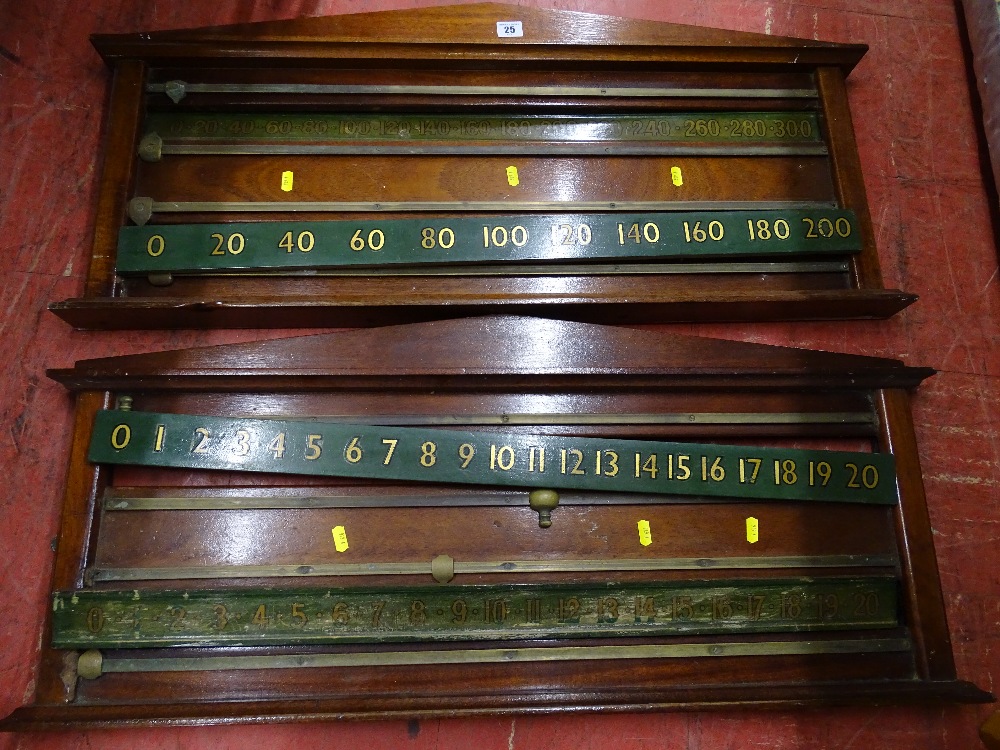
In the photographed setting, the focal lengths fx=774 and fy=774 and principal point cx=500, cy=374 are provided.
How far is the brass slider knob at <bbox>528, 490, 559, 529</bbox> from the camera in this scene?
212 centimetres

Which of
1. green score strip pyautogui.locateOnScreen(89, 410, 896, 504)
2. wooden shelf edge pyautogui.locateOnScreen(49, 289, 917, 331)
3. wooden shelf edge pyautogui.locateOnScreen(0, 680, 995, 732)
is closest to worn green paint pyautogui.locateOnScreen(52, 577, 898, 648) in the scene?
wooden shelf edge pyautogui.locateOnScreen(0, 680, 995, 732)

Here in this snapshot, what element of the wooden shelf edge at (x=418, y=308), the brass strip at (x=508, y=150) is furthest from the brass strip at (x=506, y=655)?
the brass strip at (x=508, y=150)

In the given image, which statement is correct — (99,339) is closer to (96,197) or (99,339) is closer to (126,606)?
(96,197)

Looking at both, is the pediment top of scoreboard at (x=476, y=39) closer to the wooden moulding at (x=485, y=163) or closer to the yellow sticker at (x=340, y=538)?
the wooden moulding at (x=485, y=163)

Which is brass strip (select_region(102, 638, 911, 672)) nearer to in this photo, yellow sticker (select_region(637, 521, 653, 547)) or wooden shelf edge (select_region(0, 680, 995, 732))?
wooden shelf edge (select_region(0, 680, 995, 732))

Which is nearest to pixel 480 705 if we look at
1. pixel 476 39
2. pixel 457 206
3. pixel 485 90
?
pixel 457 206

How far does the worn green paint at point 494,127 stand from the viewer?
2514 mm

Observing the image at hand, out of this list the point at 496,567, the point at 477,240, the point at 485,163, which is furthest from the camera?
the point at 485,163

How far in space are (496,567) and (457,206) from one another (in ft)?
3.66

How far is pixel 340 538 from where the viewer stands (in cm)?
212

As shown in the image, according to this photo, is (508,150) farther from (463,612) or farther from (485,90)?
(463,612)

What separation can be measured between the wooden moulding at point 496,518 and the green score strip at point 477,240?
0.81ft

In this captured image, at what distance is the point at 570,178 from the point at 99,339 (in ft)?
5.02

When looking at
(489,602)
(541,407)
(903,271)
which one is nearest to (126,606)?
(489,602)
